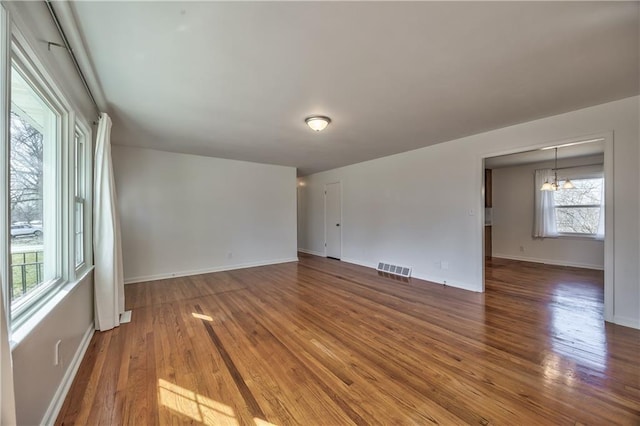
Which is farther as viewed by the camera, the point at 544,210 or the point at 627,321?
the point at 544,210

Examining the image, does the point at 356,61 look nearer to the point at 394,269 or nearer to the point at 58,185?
the point at 58,185

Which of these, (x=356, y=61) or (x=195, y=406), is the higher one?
(x=356, y=61)

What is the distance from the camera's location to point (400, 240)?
5.05m

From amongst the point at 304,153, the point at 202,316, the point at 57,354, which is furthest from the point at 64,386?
the point at 304,153

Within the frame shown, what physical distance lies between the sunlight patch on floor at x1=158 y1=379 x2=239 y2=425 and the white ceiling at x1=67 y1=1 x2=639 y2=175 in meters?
2.40

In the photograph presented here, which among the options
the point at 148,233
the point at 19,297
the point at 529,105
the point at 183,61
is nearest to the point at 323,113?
the point at 183,61

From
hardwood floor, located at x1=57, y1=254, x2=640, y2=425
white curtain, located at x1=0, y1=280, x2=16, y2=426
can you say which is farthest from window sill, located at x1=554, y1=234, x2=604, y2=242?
white curtain, located at x1=0, y1=280, x2=16, y2=426

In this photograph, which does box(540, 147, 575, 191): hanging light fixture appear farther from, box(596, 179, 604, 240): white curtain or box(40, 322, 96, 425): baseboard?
box(40, 322, 96, 425): baseboard

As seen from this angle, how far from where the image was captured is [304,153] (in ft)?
16.4

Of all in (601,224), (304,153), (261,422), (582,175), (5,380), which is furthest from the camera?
(582,175)

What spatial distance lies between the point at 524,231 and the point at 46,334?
8.17 m

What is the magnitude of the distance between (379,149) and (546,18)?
3.17m

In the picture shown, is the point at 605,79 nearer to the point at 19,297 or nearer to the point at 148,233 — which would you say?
the point at 19,297

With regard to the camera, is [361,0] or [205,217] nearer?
[361,0]
